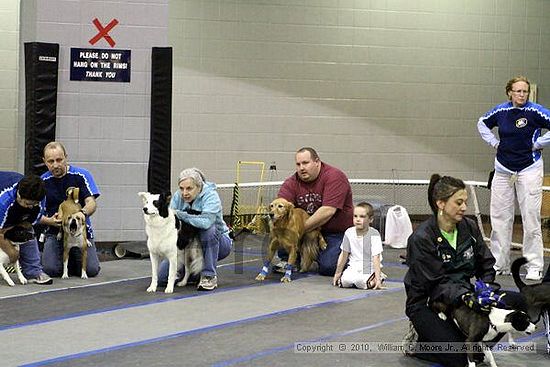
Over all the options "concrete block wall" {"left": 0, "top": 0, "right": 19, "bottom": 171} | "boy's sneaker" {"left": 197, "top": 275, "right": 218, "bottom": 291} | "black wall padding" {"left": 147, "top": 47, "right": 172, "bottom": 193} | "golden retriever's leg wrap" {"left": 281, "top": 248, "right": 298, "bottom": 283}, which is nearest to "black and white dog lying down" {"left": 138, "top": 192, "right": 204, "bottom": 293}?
"boy's sneaker" {"left": 197, "top": 275, "right": 218, "bottom": 291}

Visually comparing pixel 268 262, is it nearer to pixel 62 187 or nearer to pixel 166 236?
pixel 166 236

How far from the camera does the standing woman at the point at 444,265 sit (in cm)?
452

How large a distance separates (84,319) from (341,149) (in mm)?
6599

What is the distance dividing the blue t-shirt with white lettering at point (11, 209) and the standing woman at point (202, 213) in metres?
1.06

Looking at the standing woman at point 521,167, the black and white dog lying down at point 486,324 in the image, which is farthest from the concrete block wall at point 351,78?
the black and white dog lying down at point 486,324

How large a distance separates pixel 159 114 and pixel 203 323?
3.65 metres

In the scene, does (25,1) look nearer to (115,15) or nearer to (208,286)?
(115,15)

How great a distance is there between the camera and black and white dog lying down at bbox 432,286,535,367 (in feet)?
14.0

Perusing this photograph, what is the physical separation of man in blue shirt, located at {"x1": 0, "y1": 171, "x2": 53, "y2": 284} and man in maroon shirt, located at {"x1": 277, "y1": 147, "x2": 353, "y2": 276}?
6.73 feet

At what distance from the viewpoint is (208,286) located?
22.1ft

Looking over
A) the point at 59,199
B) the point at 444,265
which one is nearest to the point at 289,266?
the point at 59,199

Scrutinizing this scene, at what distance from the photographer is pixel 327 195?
7.32 m

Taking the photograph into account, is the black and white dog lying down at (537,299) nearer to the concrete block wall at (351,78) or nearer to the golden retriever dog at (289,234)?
the golden retriever dog at (289,234)

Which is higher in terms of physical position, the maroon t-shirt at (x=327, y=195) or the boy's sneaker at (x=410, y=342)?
the maroon t-shirt at (x=327, y=195)
